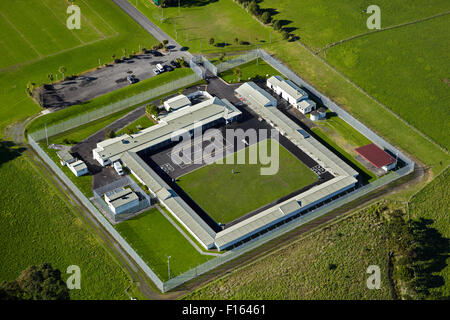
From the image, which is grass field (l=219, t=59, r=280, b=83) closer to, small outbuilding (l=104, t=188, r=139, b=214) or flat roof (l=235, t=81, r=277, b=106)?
flat roof (l=235, t=81, r=277, b=106)

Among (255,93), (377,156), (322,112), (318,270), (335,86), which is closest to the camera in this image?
(318,270)

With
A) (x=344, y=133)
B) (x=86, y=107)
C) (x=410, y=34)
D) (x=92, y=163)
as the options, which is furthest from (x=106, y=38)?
(x=410, y=34)

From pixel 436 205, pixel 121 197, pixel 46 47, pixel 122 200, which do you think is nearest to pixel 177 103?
pixel 121 197

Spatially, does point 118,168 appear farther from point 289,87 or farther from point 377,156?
point 377,156

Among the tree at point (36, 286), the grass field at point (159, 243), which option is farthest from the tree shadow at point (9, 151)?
the tree at point (36, 286)

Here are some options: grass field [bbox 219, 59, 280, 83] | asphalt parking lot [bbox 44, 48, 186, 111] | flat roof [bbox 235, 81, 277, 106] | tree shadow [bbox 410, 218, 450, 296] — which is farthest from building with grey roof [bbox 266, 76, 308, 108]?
tree shadow [bbox 410, 218, 450, 296]

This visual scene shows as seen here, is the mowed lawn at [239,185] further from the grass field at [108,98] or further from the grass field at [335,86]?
the grass field at [108,98]
